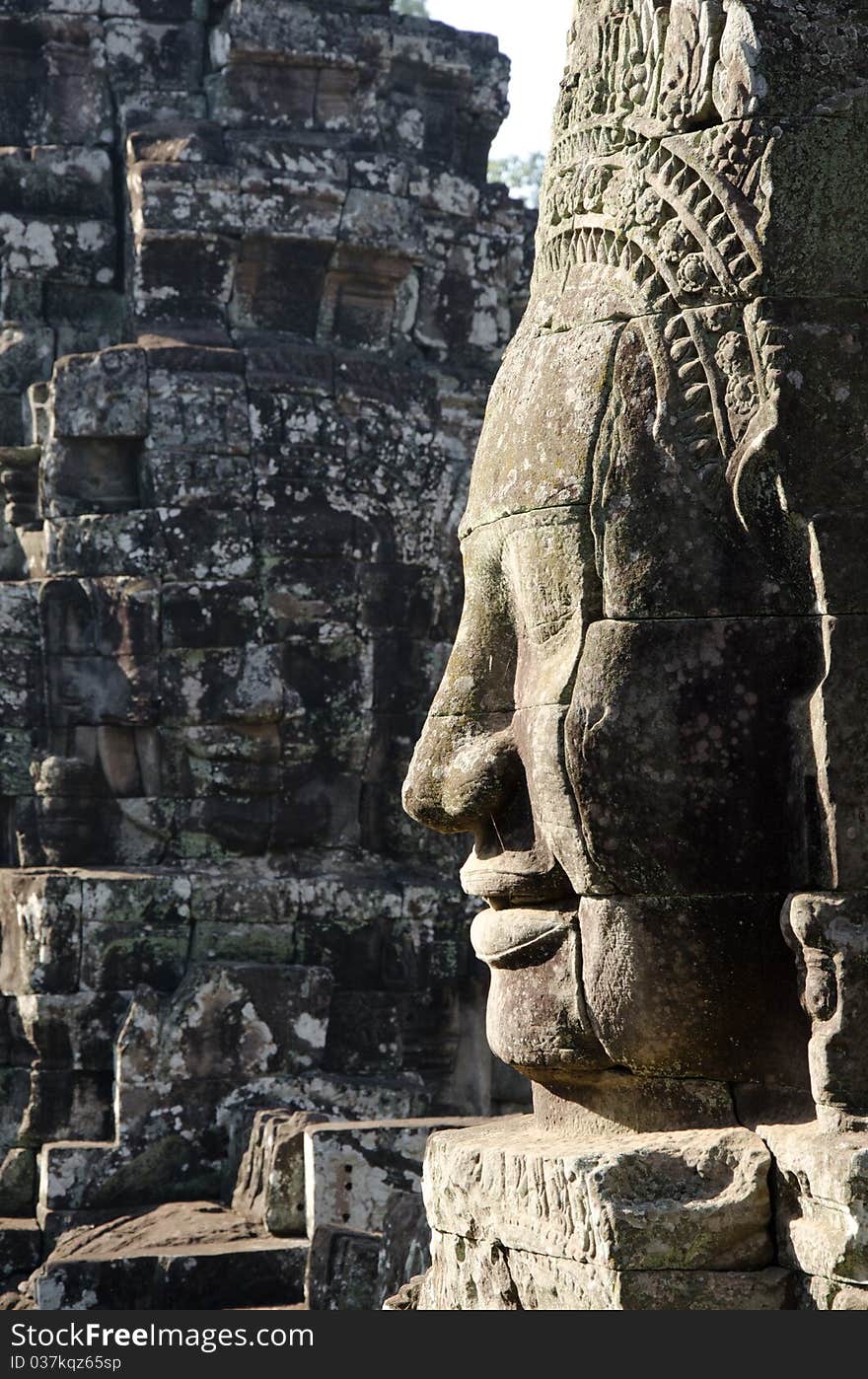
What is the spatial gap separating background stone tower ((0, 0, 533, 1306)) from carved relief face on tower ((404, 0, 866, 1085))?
7.76 meters

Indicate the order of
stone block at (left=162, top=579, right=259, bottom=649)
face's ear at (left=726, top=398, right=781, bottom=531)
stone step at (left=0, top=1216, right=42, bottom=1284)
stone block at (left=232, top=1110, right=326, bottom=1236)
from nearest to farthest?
face's ear at (left=726, top=398, right=781, bottom=531) → stone block at (left=232, top=1110, right=326, bottom=1236) → stone step at (left=0, top=1216, right=42, bottom=1284) → stone block at (left=162, top=579, right=259, bottom=649)

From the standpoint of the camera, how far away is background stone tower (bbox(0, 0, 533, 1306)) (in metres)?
12.9

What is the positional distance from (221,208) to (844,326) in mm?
9509

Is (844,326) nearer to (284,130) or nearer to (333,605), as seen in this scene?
(333,605)

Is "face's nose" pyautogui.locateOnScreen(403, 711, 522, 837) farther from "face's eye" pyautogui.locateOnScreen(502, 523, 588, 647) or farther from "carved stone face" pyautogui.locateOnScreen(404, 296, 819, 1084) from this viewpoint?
"face's eye" pyautogui.locateOnScreen(502, 523, 588, 647)

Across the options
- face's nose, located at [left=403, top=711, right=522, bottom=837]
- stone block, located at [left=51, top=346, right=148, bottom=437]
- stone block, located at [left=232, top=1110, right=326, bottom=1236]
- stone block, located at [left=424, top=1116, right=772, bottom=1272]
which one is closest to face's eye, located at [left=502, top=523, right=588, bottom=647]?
face's nose, located at [left=403, top=711, right=522, bottom=837]

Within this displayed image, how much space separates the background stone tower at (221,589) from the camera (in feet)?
42.2

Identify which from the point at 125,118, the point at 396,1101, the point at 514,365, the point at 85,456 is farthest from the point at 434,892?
the point at 514,365

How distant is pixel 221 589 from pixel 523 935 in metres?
8.39

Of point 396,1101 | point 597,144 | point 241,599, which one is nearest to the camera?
point 597,144

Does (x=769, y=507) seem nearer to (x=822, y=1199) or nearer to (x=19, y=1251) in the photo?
(x=822, y=1199)

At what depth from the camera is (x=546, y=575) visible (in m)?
5.04

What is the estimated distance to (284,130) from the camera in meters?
14.2

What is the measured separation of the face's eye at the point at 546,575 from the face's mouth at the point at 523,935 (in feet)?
2.11
